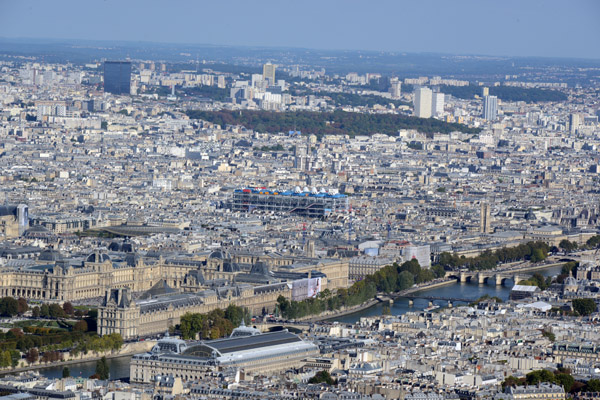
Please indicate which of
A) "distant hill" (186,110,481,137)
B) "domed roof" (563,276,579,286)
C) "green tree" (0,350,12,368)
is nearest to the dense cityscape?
"green tree" (0,350,12,368)

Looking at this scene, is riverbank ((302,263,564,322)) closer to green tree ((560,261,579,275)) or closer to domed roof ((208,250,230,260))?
green tree ((560,261,579,275))

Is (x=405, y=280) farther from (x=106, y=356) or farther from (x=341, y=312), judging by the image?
(x=106, y=356)

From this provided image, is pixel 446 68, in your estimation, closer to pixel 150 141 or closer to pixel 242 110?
pixel 242 110

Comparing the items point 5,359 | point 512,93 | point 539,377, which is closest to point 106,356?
point 5,359

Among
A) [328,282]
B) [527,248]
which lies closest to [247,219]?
[527,248]

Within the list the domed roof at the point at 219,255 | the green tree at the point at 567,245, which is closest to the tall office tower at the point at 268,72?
the green tree at the point at 567,245

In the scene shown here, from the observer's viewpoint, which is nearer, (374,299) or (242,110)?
(374,299)

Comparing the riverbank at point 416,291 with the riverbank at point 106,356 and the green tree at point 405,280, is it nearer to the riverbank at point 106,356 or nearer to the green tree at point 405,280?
the green tree at point 405,280
